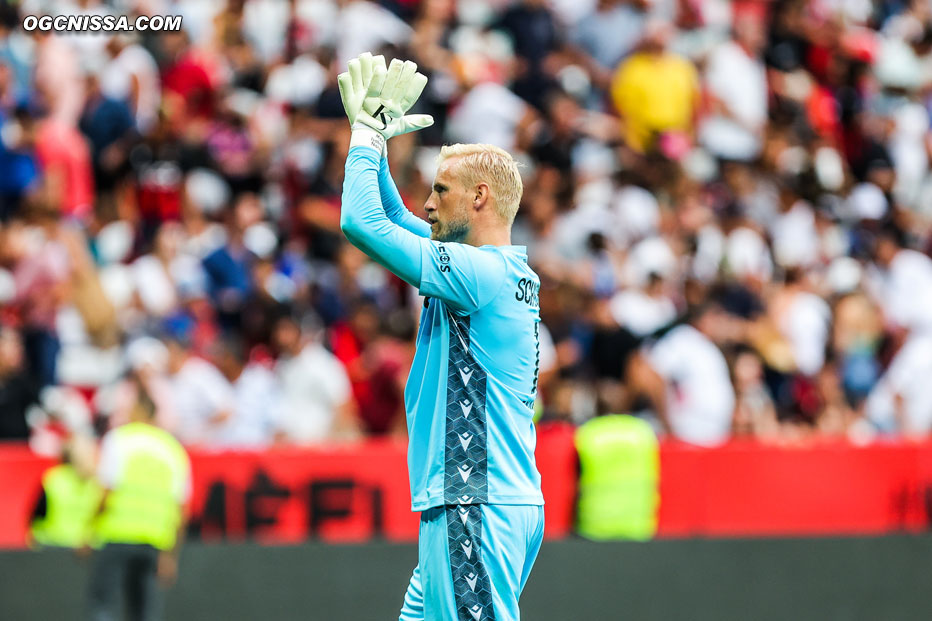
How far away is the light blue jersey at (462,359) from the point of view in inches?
181

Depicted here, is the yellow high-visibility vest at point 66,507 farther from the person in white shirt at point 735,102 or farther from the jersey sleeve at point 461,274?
the person in white shirt at point 735,102

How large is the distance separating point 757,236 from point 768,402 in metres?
2.15

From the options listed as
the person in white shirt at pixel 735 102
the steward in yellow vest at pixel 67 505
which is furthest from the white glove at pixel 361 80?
the person in white shirt at pixel 735 102

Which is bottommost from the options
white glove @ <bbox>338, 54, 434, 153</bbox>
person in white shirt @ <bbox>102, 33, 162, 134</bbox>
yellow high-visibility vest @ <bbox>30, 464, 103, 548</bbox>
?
yellow high-visibility vest @ <bbox>30, 464, 103, 548</bbox>

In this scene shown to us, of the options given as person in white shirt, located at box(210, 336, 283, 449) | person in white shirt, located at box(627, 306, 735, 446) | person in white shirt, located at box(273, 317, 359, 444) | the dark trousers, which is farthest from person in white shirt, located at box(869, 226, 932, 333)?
the dark trousers

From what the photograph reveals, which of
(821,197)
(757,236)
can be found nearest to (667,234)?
(757,236)

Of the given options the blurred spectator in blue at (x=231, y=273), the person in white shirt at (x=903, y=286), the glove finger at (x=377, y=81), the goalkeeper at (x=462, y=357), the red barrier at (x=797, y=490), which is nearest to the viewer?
the goalkeeper at (x=462, y=357)

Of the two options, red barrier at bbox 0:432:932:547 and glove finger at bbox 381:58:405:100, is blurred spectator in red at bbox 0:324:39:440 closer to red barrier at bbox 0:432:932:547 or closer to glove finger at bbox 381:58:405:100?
red barrier at bbox 0:432:932:547

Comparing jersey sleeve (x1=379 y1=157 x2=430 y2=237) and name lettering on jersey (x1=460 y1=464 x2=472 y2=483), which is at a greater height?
jersey sleeve (x1=379 y1=157 x2=430 y2=237)

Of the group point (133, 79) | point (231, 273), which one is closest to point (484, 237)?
point (231, 273)

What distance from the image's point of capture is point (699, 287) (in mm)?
11523

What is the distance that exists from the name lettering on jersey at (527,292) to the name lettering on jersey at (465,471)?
601 mm

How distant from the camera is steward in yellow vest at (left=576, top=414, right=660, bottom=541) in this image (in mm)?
10000

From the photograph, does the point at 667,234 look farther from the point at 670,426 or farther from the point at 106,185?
the point at 106,185
